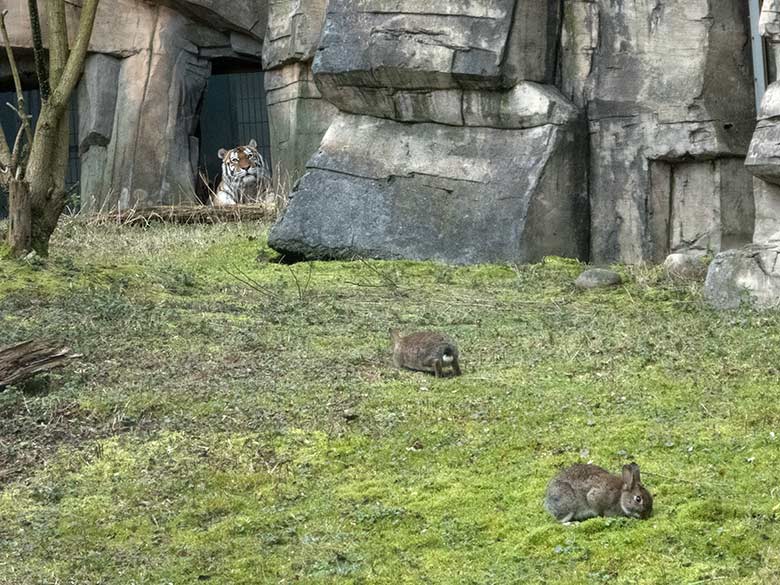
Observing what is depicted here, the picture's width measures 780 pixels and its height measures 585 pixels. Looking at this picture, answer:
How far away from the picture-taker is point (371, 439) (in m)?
6.75

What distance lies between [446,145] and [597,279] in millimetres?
2454

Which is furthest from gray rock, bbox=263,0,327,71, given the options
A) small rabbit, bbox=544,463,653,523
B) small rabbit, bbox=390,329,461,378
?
small rabbit, bbox=544,463,653,523

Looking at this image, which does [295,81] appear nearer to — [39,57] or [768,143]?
[39,57]

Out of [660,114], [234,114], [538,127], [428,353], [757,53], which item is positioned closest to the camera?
[428,353]

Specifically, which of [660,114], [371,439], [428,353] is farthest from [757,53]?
[371,439]

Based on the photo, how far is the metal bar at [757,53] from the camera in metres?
11.8

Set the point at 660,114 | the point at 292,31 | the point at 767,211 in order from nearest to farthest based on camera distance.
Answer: the point at 767,211 < the point at 660,114 < the point at 292,31

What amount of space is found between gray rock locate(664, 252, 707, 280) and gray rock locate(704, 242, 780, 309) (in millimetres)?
1178

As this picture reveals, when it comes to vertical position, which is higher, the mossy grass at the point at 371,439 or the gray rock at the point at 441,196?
the gray rock at the point at 441,196

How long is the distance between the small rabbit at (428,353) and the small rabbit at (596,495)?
2.40m

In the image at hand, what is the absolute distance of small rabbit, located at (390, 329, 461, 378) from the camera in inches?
307

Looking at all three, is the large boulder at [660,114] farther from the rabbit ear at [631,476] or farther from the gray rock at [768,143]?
the rabbit ear at [631,476]

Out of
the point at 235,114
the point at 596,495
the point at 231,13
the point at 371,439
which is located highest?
the point at 231,13

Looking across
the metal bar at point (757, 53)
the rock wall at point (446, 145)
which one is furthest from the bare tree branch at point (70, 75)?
the metal bar at point (757, 53)
